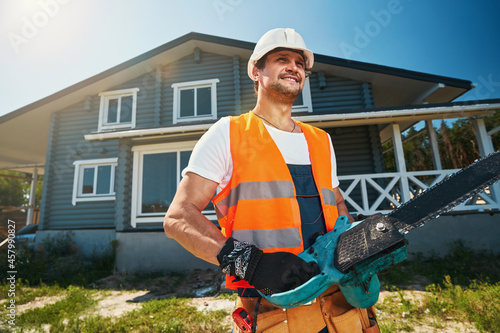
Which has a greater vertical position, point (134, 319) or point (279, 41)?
point (279, 41)

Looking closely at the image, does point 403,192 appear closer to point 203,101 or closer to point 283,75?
point 283,75

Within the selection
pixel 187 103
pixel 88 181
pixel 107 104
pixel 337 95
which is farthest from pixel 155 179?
pixel 337 95

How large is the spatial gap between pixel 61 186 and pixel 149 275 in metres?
6.30

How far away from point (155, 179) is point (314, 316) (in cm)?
839

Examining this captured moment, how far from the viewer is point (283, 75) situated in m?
1.55

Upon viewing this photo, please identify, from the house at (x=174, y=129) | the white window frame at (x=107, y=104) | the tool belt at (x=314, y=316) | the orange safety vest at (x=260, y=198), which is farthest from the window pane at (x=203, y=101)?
the tool belt at (x=314, y=316)

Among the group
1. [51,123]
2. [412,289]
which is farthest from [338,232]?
[51,123]

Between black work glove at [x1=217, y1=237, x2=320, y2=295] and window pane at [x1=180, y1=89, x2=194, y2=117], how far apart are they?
9.52 metres

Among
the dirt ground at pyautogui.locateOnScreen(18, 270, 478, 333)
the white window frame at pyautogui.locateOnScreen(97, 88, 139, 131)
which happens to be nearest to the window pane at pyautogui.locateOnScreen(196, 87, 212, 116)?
the white window frame at pyautogui.locateOnScreen(97, 88, 139, 131)

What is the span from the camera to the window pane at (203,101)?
393 inches

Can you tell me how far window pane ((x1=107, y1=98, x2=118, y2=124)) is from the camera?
1069cm

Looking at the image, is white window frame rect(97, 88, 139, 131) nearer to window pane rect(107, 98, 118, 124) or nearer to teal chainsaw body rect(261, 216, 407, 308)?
window pane rect(107, 98, 118, 124)

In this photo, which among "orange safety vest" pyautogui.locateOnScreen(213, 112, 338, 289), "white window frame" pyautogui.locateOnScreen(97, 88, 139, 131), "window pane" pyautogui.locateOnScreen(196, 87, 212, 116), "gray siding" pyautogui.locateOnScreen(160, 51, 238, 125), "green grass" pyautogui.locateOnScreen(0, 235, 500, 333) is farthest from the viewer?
"white window frame" pyautogui.locateOnScreen(97, 88, 139, 131)

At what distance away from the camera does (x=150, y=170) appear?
8.82m
